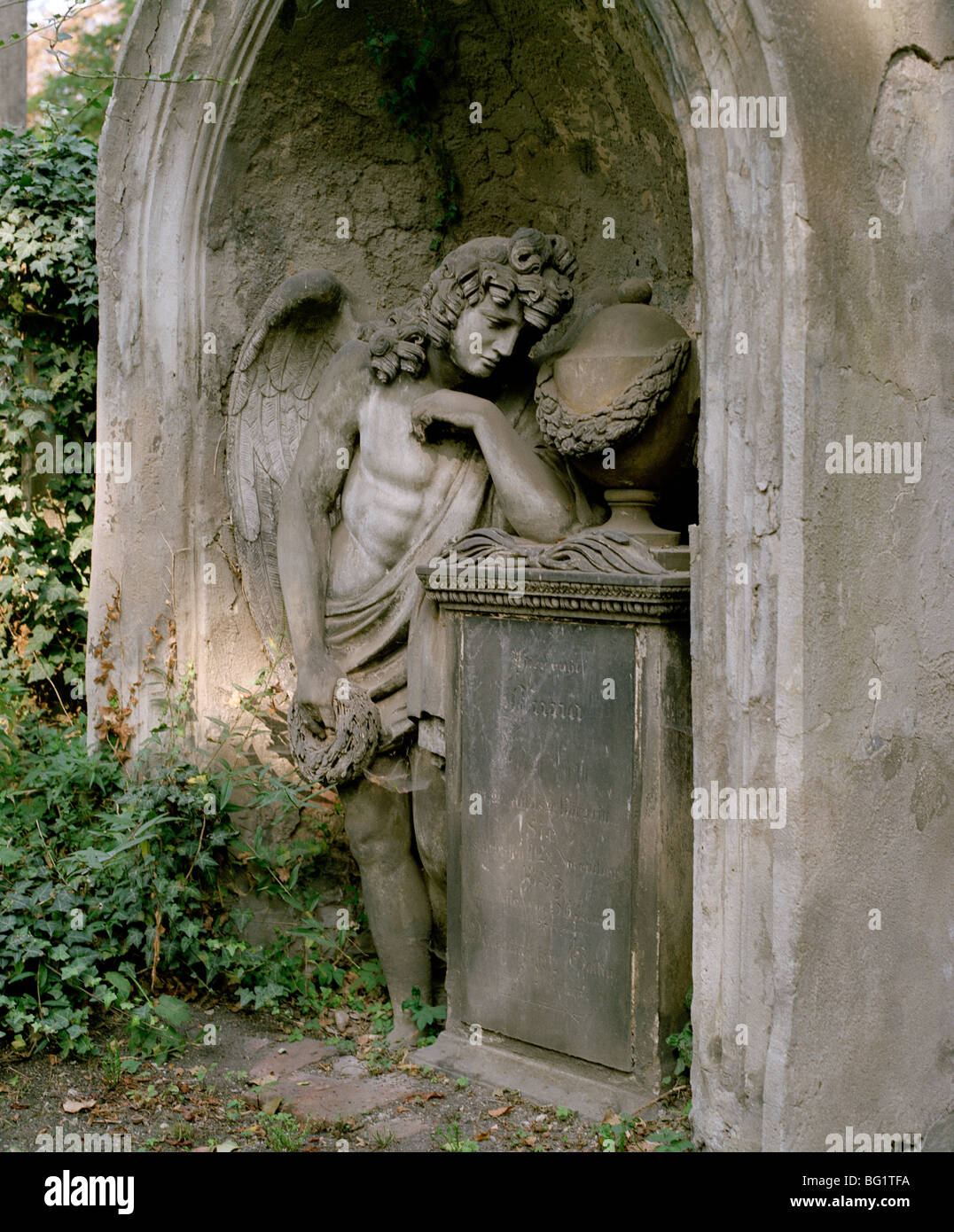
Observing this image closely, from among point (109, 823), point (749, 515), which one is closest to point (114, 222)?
point (109, 823)

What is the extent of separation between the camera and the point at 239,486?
467 centimetres

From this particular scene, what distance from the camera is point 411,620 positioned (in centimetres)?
408

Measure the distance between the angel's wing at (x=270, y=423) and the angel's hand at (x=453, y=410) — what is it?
0.68 m

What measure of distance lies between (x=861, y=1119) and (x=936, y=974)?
42 cm

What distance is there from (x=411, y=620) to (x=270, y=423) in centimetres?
104

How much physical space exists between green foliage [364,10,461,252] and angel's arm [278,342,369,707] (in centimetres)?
91

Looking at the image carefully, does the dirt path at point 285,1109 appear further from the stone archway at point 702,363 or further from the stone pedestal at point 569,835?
the stone archway at point 702,363

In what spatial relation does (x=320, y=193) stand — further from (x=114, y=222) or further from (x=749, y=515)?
(x=749, y=515)

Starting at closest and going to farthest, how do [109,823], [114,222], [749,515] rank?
[749,515] → [109,823] → [114,222]

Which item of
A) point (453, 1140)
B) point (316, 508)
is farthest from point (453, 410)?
point (453, 1140)

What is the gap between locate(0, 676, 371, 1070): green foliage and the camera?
3.98 metres

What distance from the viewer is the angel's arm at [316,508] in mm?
4211

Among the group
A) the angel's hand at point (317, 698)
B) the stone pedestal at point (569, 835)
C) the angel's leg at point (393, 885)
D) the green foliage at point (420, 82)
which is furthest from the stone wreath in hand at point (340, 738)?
the green foliage at point (420, 82)

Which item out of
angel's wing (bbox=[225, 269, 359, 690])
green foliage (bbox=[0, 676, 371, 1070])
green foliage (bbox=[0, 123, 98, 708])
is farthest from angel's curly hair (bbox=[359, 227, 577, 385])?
green foliage (bbox=[0, 123, 98, 708])
